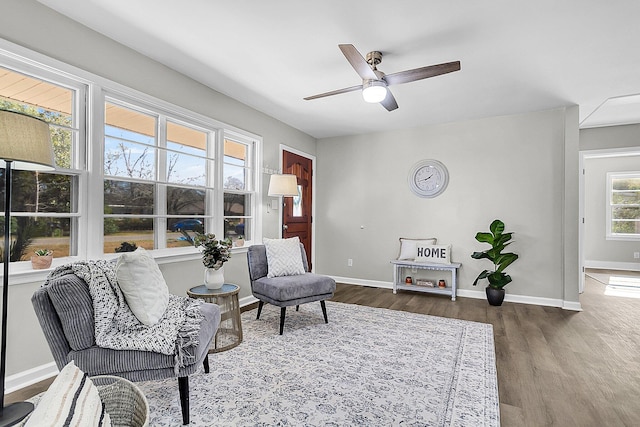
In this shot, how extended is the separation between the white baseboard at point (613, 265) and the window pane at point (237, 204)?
7.57 metres

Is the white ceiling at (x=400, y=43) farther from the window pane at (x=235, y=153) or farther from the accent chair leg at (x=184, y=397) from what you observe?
the accent chair leg at (x=184, y=397)

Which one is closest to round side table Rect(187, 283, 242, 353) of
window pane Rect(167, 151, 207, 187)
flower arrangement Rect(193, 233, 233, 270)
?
flower arrangement Rect(193, 233, 233, 270)

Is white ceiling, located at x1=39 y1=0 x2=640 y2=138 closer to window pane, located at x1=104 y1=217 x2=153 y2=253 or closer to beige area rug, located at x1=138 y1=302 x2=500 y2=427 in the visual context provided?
window pane, located at x1=104 y1=217 x2=153 y2=253

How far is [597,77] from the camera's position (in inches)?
127

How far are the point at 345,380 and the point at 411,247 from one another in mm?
2970

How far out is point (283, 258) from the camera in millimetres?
3418

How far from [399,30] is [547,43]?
1253 millimetres

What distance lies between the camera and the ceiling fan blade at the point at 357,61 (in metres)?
2.15

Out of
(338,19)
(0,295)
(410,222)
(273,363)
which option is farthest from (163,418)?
(410,222)

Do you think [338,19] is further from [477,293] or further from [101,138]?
[477,293]

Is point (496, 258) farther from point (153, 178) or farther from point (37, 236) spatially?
point (37, 236)

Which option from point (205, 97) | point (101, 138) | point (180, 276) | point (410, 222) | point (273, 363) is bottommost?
point (273, 363)

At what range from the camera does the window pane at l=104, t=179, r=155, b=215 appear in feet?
8.95

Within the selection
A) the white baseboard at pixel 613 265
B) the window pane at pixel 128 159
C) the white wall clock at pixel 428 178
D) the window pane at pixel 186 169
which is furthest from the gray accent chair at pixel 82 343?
the white baseboard at pixel 613 265
